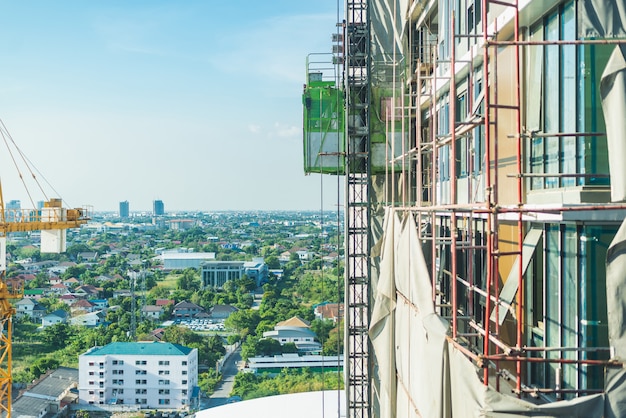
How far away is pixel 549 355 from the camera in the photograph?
187 inches

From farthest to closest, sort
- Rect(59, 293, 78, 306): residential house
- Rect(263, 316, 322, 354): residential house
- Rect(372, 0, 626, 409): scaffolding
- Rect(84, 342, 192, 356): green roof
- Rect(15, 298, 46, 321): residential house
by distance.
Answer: Rect(59, 293, 78, 306): residential house < Rect(15, 298, 46, 321): residential house < Rect(263, 316, 322, 354): residential house < Rect(84, 342, 192, 356): green roof < Rect(372, 0, 626, 409): scaffolding

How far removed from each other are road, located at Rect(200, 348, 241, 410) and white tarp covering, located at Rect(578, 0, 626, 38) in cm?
4286

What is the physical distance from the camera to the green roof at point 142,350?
4584 centimetres

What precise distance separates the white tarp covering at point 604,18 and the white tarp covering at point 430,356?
1309 mm

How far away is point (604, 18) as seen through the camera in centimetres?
383

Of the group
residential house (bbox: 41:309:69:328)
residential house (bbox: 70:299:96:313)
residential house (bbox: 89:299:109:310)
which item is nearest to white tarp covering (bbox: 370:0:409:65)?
residential house (bbox: 41:309:69:328)

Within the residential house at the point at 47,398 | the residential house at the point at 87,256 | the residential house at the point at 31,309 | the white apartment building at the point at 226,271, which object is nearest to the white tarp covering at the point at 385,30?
the residential house at the point at 47,398

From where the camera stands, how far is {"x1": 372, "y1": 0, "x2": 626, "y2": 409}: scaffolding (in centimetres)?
409

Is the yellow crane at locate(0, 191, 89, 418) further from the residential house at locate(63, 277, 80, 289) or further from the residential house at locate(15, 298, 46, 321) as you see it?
the residential house at locate(63, 277, 80, 289)

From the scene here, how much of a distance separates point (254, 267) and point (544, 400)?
3015 inches

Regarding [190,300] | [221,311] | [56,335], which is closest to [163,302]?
[190,300]

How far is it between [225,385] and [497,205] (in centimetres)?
4655

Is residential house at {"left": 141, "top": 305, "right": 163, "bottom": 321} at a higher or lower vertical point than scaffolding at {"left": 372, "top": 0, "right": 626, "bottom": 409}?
lower

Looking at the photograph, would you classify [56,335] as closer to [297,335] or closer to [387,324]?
[297,335]
